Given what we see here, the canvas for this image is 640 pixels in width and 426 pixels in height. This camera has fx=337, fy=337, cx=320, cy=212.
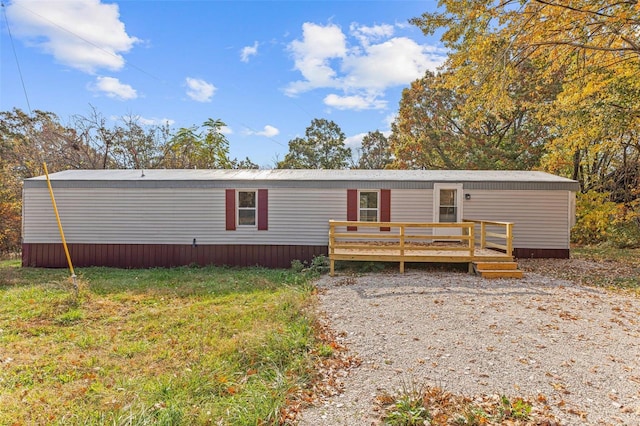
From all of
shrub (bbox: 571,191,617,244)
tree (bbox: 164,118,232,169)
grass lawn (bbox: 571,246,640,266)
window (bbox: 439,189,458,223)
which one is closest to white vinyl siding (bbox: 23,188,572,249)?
window (bbox: 439,189,458,223)

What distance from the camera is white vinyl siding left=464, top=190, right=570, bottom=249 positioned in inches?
405

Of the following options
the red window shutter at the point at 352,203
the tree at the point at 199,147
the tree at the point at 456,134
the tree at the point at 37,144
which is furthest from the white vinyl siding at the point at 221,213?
the tree at the point at 199,147

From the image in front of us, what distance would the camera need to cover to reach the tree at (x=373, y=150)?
30.5 meters

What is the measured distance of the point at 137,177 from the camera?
10.6 m

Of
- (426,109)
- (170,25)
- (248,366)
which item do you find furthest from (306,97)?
(248,366)

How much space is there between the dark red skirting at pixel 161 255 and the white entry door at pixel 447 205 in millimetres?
3605

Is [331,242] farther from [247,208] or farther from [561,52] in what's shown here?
[561,52]

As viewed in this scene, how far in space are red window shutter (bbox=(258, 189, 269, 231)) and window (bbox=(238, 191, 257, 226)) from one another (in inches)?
7.6

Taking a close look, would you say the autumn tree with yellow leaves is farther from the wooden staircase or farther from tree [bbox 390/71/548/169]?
the wooden staircase

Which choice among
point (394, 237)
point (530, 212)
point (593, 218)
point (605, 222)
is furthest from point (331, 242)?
point (605, 222)

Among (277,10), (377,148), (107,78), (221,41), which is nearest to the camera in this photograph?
(277,10)

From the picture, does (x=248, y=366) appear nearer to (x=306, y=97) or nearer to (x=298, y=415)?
(x=298, y=415)

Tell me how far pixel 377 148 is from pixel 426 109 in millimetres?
10839

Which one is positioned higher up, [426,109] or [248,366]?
[426,109]
